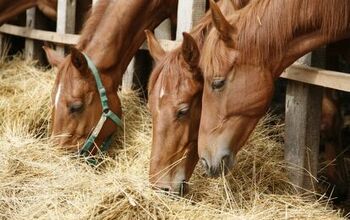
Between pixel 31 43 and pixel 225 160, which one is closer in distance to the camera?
pixel 225 160

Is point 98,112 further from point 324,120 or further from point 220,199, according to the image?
point 324,120

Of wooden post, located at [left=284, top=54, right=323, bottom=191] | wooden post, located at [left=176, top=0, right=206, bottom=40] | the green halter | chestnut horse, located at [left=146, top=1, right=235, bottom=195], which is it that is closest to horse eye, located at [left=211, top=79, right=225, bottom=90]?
chestnut horse, located at [left=146, top=1, right=235, bottom=195]

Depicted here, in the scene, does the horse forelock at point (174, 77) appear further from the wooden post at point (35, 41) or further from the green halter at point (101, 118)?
the wooden post at point (35, 41)

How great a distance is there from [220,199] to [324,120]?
1386 mm

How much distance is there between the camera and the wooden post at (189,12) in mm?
3645

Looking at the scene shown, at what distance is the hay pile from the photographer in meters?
2.58

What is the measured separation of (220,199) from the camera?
289 cm

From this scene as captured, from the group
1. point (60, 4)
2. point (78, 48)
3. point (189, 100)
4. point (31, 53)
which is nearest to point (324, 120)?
point (189, 100)

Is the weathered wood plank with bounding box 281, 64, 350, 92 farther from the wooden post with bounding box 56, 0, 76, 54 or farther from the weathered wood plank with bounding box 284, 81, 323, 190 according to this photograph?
the wooden post with bounding box 56, 0, 76, 54

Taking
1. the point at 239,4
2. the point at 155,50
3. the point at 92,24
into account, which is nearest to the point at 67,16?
the point at 92,24

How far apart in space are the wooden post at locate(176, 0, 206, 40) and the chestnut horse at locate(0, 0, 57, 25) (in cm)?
227

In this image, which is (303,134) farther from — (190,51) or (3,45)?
(3,45)

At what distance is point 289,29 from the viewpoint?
2707mm

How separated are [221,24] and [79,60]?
1.27 meters
